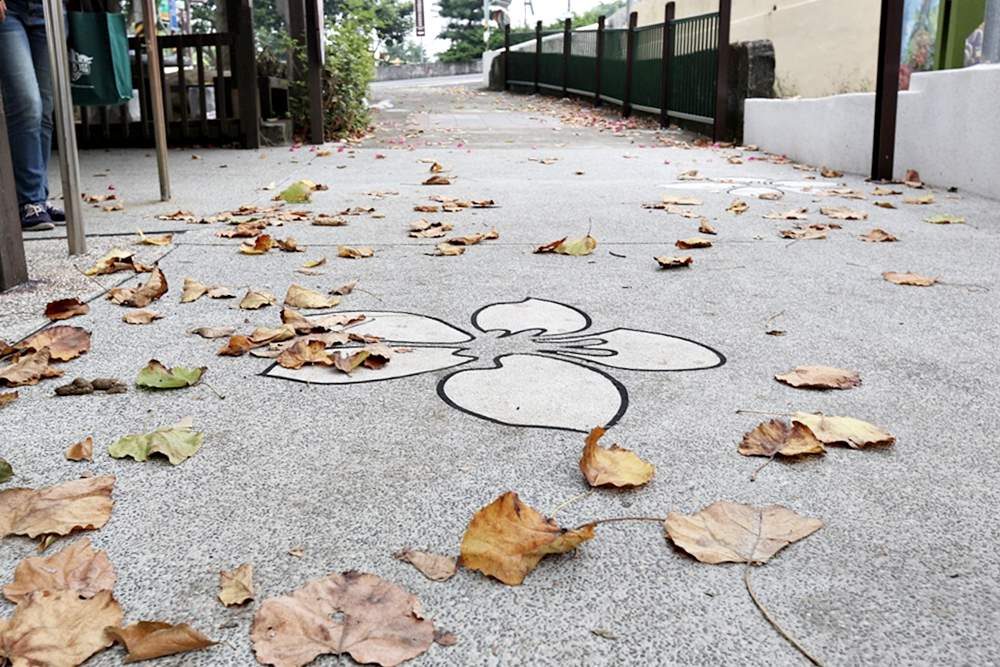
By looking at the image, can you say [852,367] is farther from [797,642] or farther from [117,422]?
[117,422]

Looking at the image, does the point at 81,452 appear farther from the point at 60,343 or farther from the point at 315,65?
the point at 315,65

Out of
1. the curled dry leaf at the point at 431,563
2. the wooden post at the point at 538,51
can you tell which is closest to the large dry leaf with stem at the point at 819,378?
the curled dry leaf at the point at 431,563

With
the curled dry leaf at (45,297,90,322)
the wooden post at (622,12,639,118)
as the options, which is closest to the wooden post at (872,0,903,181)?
the curled dry leaf at (45,297,90,322)

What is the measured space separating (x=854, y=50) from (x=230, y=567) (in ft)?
46.7

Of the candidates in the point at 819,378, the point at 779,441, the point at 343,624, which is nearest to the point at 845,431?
the point at 779,441

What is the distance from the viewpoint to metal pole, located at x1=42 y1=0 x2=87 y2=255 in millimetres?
3045

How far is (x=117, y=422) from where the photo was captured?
175 cm

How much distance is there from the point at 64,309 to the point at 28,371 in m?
0.58

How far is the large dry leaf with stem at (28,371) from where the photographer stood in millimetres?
1962

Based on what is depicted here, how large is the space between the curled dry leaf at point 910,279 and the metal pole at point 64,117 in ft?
8.93

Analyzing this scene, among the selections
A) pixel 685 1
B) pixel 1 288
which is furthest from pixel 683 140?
pixel 685 1

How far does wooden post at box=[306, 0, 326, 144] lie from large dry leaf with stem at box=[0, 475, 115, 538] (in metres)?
7.58

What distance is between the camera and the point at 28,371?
6.56 ft

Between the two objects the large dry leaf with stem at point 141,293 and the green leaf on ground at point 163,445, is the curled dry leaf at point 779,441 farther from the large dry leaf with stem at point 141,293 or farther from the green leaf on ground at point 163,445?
the large dry leaf with stem at point 141,293
